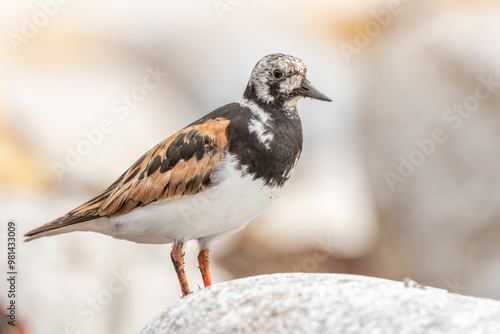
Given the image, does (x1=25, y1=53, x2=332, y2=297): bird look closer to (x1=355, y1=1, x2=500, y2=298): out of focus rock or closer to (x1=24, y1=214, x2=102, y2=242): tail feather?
(x1=24, y1=214, x2=102, y2=242): tail feather

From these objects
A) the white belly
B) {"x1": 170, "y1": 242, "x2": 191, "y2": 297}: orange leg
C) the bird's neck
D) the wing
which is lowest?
{"x1": 170, "y1": 242, "x2": 191, "y2": 297}: orange leg

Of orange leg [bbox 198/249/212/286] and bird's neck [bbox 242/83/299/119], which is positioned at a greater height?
bird's neck [bbox 242/83/299/119]

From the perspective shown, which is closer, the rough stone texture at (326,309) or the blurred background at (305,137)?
the rough stone texture at (326,309)

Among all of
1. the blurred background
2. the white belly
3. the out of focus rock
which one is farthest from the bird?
the out of focus rock

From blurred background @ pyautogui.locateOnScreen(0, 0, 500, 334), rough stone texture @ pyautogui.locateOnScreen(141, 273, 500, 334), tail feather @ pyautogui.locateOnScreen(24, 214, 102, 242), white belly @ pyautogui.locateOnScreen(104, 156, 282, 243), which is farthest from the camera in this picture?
blurred background @ pyautogui.locateOnScreen(0, 0, 500, 334)

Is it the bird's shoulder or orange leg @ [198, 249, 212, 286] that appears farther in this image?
orange leg @ [198, 249, 212, 286]

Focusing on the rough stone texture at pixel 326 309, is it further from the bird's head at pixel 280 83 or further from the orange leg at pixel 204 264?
the bird's head at pixel 280 83

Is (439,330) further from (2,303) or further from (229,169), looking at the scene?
(2,303)

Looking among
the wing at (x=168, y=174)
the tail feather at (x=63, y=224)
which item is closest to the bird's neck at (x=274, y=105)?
the wing at (x=168, y=174)

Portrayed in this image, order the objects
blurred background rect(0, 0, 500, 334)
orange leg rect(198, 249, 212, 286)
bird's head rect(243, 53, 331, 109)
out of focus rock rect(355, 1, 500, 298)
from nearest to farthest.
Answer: bird's head rect(243, 53, 331, 109), orange leg rect(198, 249, 212, 286), blurred background rect(0, 0, 500, 334), out of focus rock rect(355, 1, 500, 298)
